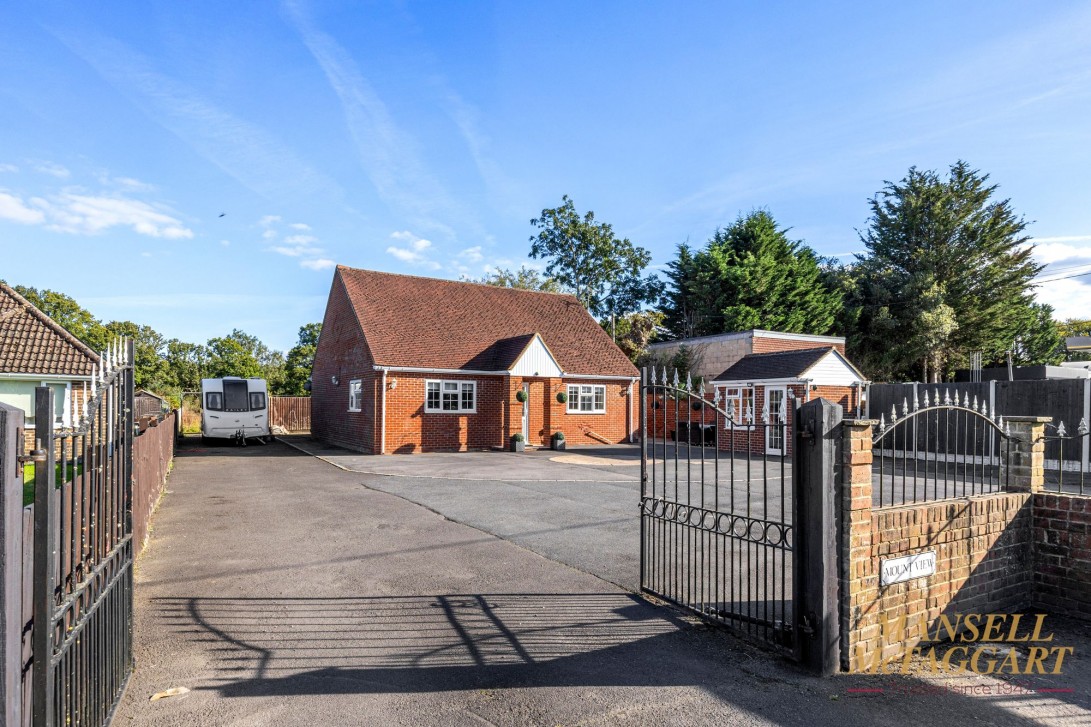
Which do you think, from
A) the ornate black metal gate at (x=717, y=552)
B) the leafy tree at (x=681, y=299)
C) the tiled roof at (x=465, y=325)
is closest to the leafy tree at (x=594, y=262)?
the leafy tree at (x=681, y=299)

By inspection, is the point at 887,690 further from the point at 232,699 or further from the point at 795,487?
the point at 232,699

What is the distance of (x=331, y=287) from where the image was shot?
27.8m

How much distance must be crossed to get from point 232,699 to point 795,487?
13.4 feet

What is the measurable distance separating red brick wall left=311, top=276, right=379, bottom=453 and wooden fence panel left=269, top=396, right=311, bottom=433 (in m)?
4.00

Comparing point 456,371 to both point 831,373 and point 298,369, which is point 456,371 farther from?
point 298,369

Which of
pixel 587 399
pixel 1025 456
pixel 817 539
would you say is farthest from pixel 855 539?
pixel 587 399

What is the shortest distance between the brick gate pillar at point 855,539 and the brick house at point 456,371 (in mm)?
18587

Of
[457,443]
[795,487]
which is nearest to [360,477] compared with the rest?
[457,443]

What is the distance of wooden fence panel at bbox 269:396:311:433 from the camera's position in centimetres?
3372

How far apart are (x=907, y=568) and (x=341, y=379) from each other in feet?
77.7

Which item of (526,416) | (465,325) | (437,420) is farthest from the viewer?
(465,325)

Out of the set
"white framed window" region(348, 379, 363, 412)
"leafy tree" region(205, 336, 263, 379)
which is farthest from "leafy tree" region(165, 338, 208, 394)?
"white framed window" region(348, 379, 363, 412)

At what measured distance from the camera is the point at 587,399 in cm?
2616

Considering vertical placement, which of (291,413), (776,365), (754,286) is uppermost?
(754,286)
